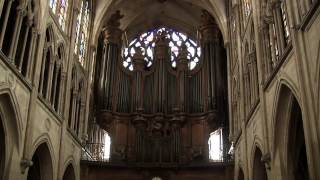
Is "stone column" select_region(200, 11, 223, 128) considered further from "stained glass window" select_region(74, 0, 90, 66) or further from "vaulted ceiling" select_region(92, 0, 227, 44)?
"stained glass window" select_region(74, 0, 90, 66)

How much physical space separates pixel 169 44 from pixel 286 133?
19.3 m

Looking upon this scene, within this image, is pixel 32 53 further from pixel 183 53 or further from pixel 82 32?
pixel 183 53

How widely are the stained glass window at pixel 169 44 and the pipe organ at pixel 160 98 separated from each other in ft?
1.59

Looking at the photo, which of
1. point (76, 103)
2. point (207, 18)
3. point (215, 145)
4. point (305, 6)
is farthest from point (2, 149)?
point (207, 18)

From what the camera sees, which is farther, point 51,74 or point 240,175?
point 240,175

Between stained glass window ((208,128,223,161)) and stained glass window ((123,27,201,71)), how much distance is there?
18.2ft

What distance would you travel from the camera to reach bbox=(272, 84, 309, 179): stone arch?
1447 centimetres

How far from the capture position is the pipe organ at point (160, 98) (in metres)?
27.7

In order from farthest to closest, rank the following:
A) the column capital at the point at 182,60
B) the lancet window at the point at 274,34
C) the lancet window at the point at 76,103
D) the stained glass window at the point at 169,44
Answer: the stained glass window at the point at 169,44, the column capital at the point at 182,60, the lancet window at the point at 76,103, the lancet window at the point at 274,34

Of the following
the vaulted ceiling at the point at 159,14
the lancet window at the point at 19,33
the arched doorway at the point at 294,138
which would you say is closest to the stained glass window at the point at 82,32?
the vaulted ceiling at the point at 159,14

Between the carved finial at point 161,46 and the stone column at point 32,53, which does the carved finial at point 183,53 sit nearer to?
the carved finial at point 161,46

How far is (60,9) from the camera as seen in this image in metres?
21.5

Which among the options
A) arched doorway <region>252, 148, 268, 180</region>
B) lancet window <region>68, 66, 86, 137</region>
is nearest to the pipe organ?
lancet window <region>68, 66, 86, 137</region>

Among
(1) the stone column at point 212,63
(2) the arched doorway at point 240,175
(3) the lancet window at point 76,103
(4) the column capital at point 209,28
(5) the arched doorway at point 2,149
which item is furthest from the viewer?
(4) the column capital at point 209,28
